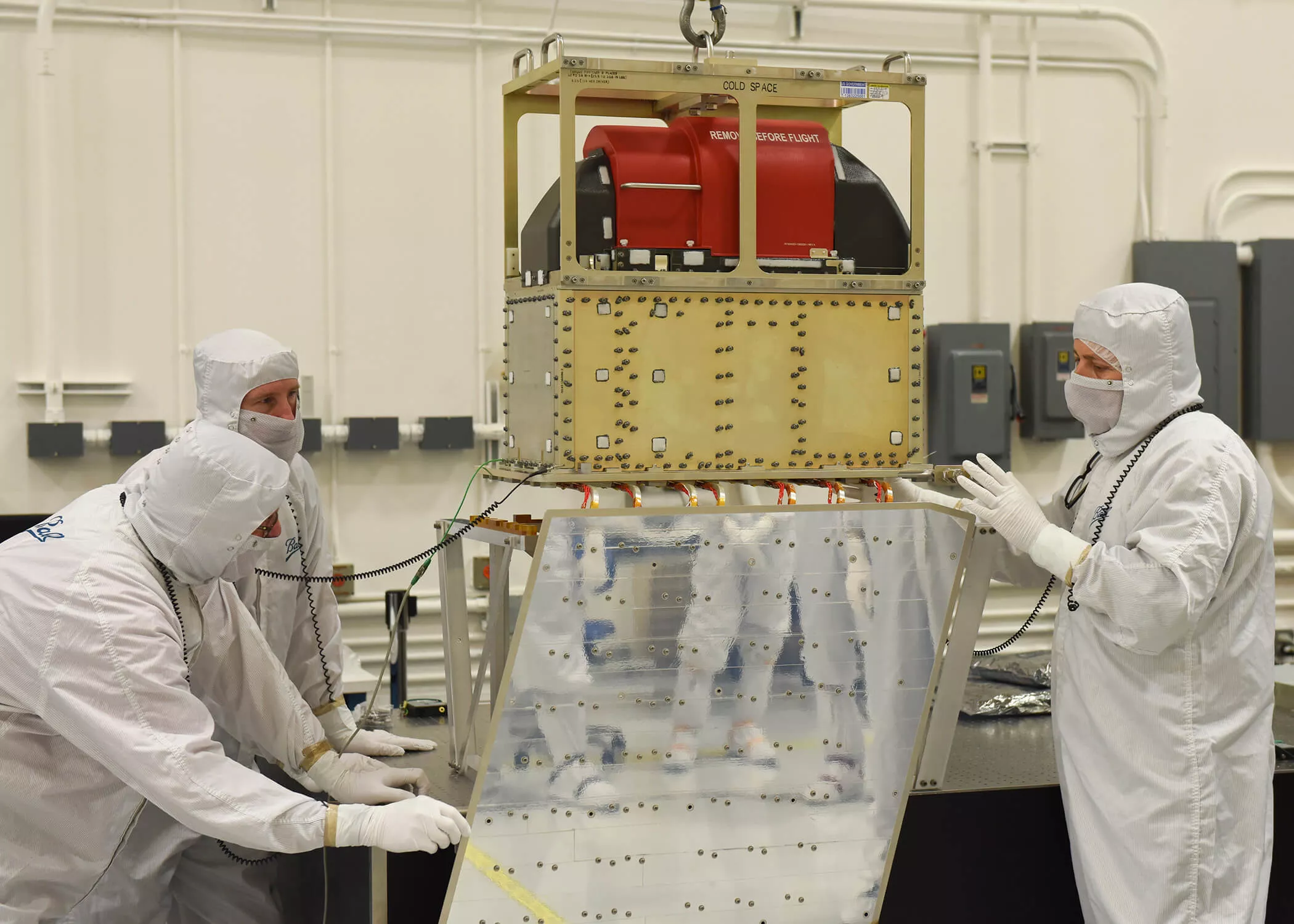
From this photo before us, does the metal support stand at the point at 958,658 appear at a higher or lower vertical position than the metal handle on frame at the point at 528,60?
lower

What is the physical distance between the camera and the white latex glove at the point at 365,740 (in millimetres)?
2783

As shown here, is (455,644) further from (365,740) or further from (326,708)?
(326,708)

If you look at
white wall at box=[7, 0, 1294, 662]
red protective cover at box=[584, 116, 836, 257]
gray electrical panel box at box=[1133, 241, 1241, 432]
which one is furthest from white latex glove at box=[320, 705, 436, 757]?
gray electrical panel box at box=[1133, 241, 1241, 432]

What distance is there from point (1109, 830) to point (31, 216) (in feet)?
12.8

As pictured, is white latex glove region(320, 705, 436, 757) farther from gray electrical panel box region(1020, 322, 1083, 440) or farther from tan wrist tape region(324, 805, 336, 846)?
gray electrical panel box region(1020, 322, 1083, 440)

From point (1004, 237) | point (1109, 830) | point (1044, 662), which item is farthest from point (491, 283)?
point (1109, 830)

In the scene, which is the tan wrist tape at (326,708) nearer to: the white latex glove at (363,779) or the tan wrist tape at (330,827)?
the white latex glove at (363,779)

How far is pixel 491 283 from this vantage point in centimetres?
476

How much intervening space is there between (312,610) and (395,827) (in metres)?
1.04

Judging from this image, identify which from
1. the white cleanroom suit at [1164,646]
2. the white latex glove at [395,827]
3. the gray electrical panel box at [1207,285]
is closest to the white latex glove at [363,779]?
the white latex glove at [395,827]

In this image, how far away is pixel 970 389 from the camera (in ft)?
16.3

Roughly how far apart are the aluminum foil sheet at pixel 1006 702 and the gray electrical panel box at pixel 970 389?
1.74 meters

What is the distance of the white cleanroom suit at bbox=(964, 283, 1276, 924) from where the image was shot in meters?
2.33

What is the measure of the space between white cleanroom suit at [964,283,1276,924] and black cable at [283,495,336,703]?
1501 mm
